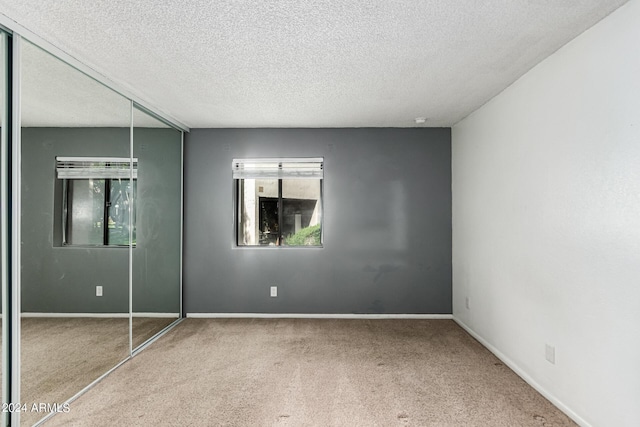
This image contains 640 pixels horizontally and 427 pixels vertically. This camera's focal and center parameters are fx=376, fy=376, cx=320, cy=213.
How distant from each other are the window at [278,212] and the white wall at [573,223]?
2.24 m

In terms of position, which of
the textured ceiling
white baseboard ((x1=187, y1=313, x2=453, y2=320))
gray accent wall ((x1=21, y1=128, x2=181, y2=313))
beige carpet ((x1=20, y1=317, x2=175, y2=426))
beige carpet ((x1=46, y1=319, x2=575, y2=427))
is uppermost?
the textured ceiling

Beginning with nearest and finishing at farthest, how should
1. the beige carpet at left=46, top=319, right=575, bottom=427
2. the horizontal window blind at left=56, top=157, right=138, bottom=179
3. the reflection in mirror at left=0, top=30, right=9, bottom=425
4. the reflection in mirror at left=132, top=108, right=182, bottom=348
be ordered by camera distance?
1. the reflection in mirror at left=0, top=30, right=9, bottom=425
2. the beige carpet at left=46, top=319, right=575, bottom=427
3. the horizontal window blind at left=56, top=157, right=138, bottom=179
4. the reflection in mirror at left=132, top=108, right=182, bottom=348

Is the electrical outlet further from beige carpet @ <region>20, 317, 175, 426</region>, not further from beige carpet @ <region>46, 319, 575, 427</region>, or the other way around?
beige carpet @ <region>20, 317, 175, 426</region>

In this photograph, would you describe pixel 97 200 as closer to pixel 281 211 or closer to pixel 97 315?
pixel 97 315

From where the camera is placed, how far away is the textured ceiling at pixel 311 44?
2045 millimetres

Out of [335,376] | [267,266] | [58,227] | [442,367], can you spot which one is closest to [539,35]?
[442,367]

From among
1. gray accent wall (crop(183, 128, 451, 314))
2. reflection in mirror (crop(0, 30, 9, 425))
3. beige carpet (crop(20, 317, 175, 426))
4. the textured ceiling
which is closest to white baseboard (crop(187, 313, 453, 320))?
gray accent wall (crop(183, 128, 451, 314))

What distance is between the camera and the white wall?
1995mm

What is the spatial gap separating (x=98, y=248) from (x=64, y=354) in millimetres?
793

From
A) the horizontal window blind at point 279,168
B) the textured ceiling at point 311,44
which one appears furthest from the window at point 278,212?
the textured ceiling at point 311,44

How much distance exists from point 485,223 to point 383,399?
2065mm

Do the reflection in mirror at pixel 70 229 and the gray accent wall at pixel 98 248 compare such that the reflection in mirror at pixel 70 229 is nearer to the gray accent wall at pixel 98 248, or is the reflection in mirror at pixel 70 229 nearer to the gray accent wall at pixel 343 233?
the gray accent wall at pixel 98 248

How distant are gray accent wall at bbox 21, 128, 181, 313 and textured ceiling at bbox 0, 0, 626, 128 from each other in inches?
23.0

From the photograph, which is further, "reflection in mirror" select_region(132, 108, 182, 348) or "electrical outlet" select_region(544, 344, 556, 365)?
"reflection in mirror" select_region(132, 108, 182, 348)
